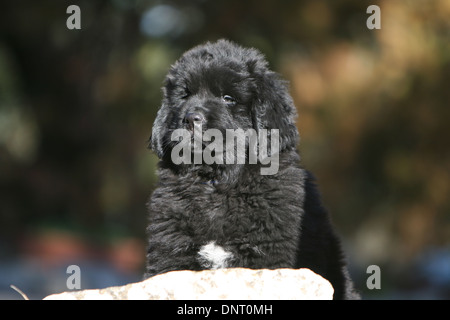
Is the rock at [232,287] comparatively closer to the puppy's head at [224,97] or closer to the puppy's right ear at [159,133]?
the puppy's head at [224,97]

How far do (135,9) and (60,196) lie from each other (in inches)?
158

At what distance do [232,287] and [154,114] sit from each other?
8.56 meters

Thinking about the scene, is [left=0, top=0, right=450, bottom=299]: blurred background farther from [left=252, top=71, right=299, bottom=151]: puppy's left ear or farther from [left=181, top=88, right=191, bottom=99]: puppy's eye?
[left=252, top=71, right=299, bottom=151]: puppy's left ear

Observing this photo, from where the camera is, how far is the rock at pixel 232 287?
309cm

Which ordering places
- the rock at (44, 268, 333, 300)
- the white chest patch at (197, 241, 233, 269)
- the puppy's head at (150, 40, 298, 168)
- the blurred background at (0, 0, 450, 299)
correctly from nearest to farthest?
the rock at (44, 268, 333, 300) → the white chest patch at (197, 241, 233, 269) → the puppy's head at (150, 40, 298, 168) → the blurred background at (0, 0, 450, 299)

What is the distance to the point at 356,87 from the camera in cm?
955

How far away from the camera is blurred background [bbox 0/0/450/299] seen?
31.3ft

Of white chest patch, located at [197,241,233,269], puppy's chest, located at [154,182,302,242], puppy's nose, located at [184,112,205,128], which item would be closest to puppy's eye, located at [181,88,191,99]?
puppy's nose, located at [184,112,205,128]

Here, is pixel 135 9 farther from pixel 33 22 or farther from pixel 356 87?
pixel 356 87

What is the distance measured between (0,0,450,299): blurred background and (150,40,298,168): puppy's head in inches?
195

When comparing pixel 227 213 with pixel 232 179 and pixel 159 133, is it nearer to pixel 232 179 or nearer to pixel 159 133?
pixel 232 179

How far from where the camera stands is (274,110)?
4.24 metres

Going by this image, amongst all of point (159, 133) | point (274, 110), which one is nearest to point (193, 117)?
point (159, 133)

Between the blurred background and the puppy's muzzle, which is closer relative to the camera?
the puppy's muzzle
